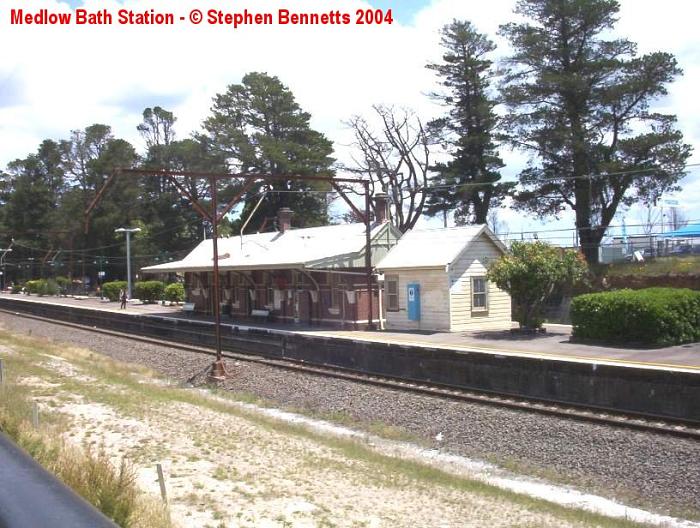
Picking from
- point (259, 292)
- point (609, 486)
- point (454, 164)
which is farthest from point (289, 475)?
point (454, 164)

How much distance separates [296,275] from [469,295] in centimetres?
911

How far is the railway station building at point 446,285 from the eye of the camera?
2777 cm

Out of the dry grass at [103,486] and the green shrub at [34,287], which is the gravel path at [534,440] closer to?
the dry grass at [103,486]

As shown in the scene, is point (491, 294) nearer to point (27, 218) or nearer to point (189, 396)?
point (189, 396)

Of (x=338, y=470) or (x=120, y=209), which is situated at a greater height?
(x=120, y=209)

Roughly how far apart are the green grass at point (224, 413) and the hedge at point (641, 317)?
948cm

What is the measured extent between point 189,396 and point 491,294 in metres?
15.1

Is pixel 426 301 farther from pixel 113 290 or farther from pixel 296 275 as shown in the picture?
pixel 113 290

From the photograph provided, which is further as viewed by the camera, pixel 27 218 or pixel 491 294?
pixel 27 218

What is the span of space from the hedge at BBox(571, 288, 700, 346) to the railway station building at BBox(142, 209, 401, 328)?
965 centimetres

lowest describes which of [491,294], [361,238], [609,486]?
[609,486]

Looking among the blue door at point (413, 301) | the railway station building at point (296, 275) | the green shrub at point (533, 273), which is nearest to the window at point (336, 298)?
the railway station building at point (296, 275)

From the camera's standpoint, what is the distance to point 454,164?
51.2 meters

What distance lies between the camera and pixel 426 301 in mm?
28453
